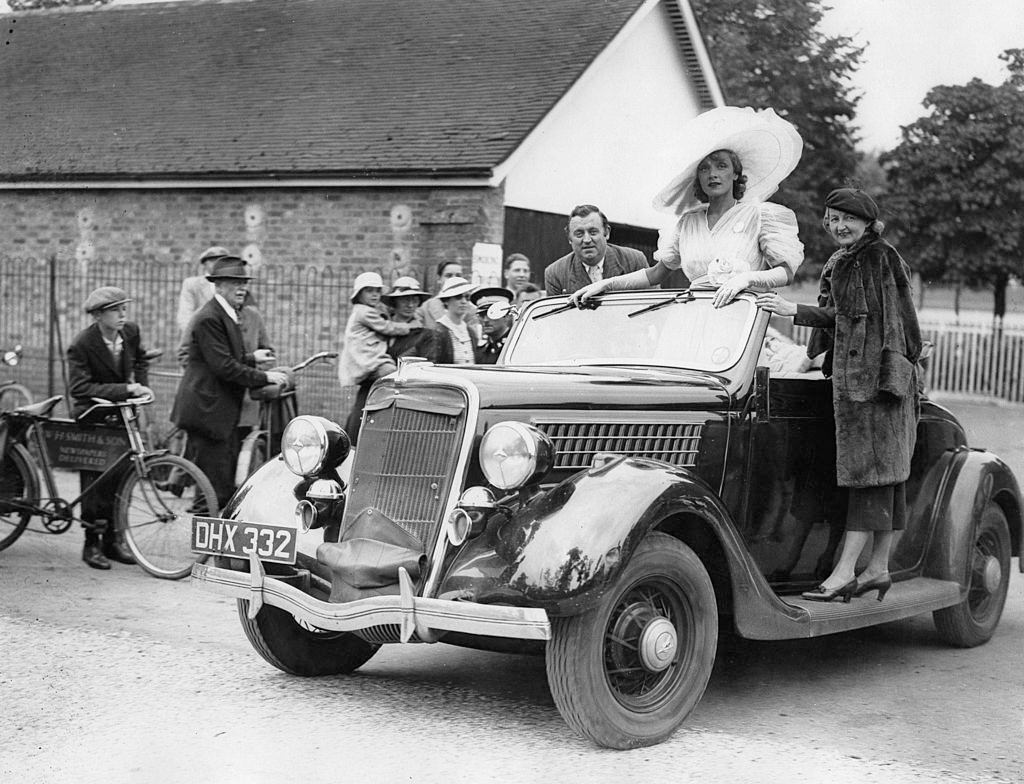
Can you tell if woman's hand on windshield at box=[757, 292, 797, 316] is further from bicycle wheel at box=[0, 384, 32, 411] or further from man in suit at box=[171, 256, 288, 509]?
bicycle wheel at box=[0, 384, 32, 411]

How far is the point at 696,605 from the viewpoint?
4.80 metres

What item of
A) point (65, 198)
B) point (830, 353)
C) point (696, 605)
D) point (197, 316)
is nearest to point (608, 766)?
point (696, 605)

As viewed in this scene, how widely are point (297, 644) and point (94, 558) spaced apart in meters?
3.09

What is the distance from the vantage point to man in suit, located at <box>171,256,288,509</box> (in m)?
8.23

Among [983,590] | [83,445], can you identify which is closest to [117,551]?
[83,445]

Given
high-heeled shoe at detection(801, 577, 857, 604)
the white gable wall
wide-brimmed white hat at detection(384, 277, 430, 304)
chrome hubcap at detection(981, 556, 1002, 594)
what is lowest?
chrome hubcap at detection(981, 556, 1002, 594)

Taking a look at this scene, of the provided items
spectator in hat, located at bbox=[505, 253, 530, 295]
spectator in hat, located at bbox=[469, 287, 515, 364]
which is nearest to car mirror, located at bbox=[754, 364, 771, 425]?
spectator in hat, located at bbox=[469, 287, 515, 364]

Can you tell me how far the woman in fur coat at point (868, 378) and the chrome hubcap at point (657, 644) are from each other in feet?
4.04

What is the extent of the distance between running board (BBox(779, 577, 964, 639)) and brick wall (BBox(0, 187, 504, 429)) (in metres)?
9.90

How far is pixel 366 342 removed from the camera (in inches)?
366

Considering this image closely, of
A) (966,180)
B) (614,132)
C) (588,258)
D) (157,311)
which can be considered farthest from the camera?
(966,180)

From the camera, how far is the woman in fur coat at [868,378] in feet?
18.8

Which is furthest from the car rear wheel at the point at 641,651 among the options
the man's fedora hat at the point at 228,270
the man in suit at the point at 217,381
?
the man's fedora hat at the point at 228,270

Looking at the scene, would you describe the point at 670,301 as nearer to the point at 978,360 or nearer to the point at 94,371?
the point at 94,371
